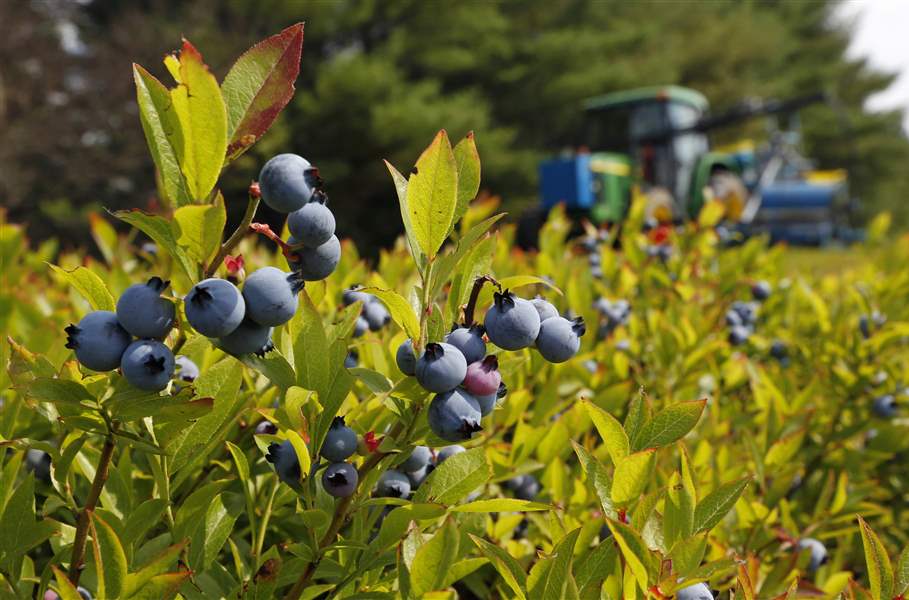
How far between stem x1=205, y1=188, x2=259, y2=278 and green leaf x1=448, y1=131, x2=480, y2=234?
0.17 meters

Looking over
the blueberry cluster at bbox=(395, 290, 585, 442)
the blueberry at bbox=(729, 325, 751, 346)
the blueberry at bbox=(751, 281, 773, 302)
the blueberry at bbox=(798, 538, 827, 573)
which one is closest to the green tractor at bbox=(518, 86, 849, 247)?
the blueberry at bbox=(751, 281, 773, 302)

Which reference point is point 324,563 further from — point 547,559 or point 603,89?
point 603,89

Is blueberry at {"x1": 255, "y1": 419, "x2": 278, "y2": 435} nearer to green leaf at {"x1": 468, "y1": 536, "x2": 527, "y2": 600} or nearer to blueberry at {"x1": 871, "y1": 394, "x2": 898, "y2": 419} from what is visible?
green leaf at {"x1": 468, "y1": 536, "x2": 527, "y2": 600}

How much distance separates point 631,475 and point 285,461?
291mm

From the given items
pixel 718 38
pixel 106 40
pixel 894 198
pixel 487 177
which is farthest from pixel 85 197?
pixel 894 198

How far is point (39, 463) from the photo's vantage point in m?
0.89

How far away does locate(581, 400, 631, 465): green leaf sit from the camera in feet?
2.06

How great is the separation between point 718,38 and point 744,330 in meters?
26.3

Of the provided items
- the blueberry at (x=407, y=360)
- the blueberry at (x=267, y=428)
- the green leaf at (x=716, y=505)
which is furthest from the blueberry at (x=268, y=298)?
the green leaf at (x=716, y=505)

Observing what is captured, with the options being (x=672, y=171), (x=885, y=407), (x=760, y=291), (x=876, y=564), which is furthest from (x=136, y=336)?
(x=672, y=171)

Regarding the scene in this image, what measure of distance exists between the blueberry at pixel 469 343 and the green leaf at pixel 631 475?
164mm

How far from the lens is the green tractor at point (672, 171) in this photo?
1003cm

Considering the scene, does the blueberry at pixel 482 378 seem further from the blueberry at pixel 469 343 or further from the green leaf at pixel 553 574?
the green leaf at pixel 553 574

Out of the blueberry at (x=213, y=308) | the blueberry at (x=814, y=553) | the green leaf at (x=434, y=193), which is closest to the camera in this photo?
the blueberry at (x=213, y=308)
